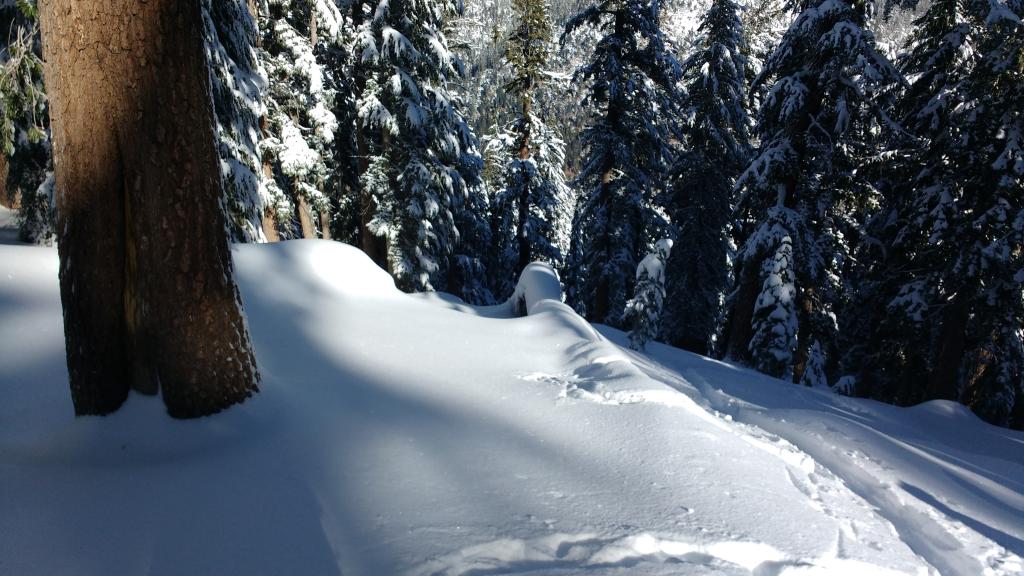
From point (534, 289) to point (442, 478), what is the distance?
7566 mm

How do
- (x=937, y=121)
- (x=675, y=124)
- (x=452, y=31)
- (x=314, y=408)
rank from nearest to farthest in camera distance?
(x=314, y=408) < (x=937, y=121) < (x=675, y=124) < (x=452, y=31)

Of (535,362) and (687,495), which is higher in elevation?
(535,362)

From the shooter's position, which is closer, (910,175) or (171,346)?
(171,346)

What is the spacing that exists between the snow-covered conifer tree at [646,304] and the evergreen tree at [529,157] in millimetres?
10978

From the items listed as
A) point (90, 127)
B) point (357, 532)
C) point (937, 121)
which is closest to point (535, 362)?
point (357, 532)

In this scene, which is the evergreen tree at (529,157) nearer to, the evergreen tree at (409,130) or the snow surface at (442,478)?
the evergreen tree at (409,130)

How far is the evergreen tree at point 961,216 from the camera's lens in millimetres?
9461

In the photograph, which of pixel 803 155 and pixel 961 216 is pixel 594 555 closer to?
pixel 803 155

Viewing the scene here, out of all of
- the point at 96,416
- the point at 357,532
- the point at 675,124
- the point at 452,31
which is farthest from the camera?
the point at 452,31

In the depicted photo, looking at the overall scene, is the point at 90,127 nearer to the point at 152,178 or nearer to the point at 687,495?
the point at 152,178

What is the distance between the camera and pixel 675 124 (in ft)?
61.8

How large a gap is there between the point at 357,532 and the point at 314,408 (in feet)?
5.16

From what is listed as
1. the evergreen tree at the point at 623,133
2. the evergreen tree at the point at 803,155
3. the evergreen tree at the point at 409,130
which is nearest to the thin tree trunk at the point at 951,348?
the evergreen tree at the point at 803,155

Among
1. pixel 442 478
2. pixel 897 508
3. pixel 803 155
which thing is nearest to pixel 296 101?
pixel 803 155
